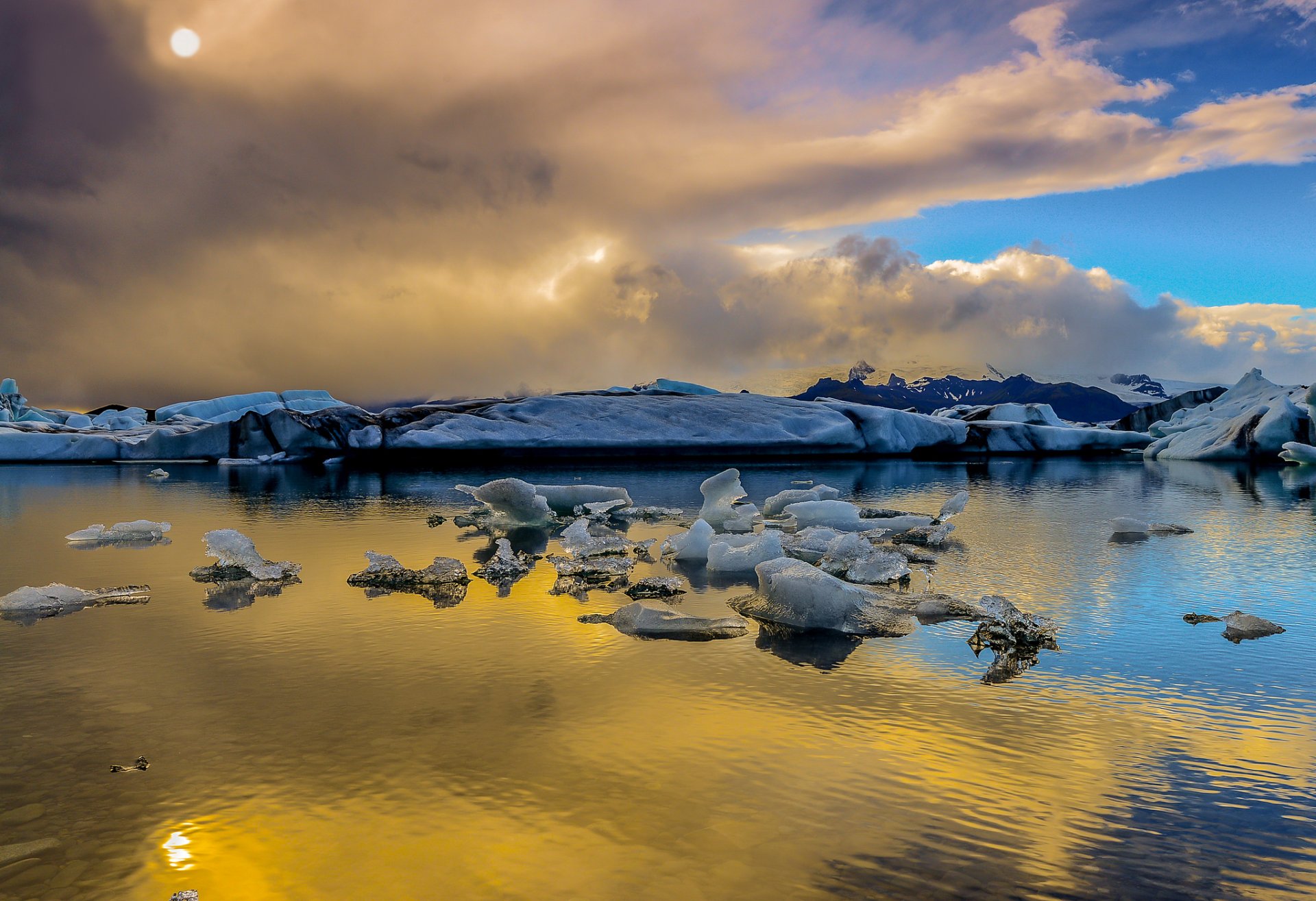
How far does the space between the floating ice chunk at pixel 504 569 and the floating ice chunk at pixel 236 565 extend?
4.06 ft

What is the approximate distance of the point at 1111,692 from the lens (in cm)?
277

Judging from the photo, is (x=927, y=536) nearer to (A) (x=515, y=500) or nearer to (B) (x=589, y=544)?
(B) (x=589, y=544)

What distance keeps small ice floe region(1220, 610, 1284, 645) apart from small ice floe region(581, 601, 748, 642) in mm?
2158

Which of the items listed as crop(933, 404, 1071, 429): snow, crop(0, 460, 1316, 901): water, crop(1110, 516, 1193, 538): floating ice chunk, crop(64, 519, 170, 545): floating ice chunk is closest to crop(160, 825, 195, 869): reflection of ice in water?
crop(0, 460, 1316, 901): water

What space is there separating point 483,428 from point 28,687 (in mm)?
17012

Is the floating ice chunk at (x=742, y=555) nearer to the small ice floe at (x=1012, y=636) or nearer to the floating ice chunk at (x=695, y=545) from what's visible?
the floating ice chunk at (x=695, y=545)

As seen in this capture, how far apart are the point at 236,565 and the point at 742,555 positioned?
327 cm

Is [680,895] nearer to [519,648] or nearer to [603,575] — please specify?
[519,648]

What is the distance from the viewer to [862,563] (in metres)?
4.86

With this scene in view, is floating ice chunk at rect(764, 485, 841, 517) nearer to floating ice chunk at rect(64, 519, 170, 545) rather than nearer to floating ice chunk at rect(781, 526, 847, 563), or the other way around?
floating ice chunk at rect(781, 526, 847, 563)

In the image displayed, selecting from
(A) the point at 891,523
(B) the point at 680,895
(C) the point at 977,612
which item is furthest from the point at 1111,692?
(A) the point at 891,523

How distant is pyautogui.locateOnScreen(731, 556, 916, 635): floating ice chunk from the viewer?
146 inches

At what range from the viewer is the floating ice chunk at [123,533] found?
273 inches

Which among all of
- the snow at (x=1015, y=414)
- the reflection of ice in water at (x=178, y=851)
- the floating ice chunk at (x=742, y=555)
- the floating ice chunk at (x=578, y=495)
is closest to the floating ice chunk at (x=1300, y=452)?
the snow at (x=1015, y=414)
